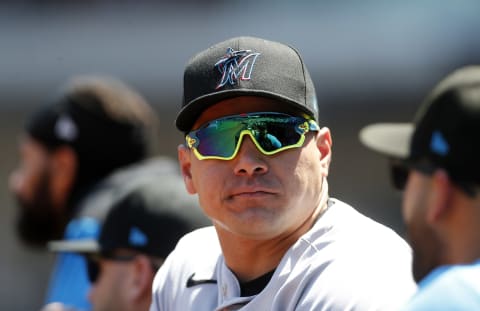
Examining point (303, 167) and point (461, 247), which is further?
point (303, 167)

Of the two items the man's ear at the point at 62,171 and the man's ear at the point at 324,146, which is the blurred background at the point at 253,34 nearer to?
the man's ear at the point at 62,171

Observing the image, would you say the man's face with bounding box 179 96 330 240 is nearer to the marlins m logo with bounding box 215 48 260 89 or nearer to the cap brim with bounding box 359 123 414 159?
the marlins m logo with bounding box 215 48 260 89

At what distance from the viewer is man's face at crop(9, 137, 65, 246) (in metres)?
5.28

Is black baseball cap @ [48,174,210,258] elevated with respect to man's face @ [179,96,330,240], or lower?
lower

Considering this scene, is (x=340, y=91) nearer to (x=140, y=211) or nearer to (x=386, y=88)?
(x=386, y=88)

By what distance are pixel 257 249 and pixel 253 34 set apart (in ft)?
26.1

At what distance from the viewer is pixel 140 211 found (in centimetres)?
364

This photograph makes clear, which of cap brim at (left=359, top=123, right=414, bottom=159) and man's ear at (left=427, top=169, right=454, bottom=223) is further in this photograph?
cap brim at (left=359, top=123, right=414, bottom=159)

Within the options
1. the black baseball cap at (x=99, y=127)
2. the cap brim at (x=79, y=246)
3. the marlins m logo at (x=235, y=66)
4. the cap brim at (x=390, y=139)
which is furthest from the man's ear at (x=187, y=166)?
the black baseball cap at (x=99, y=127)

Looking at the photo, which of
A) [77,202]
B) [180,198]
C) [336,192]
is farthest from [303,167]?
[336,192]

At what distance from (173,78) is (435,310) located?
28.6 ft

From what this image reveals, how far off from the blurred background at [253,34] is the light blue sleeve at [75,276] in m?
5.57

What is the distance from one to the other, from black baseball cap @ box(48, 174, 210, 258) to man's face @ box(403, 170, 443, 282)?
4.19ft

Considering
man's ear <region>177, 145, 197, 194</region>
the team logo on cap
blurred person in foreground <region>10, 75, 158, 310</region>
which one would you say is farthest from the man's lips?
the team logo on cap
